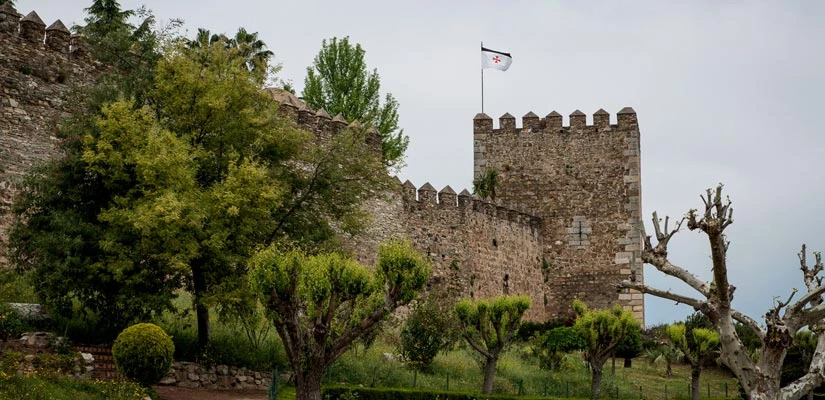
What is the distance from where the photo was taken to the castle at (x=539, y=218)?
37219 millimetres

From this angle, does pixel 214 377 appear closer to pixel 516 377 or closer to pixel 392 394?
pixel 392 394

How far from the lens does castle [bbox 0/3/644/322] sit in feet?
122

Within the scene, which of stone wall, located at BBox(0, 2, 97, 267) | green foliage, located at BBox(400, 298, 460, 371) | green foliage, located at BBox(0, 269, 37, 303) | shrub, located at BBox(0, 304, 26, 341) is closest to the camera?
shrub, located at BBox(0, 304, 26, 341)

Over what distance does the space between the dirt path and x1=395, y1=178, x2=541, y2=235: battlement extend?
1321 centimetres

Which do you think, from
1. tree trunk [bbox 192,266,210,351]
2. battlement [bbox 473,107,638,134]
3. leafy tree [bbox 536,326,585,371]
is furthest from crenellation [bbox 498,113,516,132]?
tree trunk [bbox 192,266,210,351]

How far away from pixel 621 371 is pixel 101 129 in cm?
2026

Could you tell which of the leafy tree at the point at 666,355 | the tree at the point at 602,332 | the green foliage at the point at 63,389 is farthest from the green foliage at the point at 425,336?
the green foliage at the point at 63,389

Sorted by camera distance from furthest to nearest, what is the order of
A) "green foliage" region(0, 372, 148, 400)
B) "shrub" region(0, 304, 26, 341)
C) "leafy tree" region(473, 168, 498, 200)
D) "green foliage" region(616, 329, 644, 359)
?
"leafy tree" region(473, 168, 498, 200)
"green foliage" region(616, 329, 644, 359)
"shrub" region(0, 304, 26, 341)
"green foliage" region(0, 372, 148, 400)

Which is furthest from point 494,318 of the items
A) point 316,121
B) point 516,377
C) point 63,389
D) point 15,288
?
point 63,389

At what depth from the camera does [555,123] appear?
42562mm

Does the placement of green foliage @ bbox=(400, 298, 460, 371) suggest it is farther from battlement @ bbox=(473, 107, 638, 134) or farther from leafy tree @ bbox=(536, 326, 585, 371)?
battlement @ bbox=(473, 107, 638, 134)

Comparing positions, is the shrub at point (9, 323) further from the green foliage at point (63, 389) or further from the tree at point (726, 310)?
the tree at point (726, 310)

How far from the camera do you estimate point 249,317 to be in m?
25.5

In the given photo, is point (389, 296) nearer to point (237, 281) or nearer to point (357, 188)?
point (237, 281)
